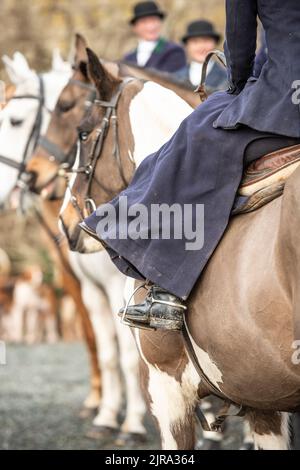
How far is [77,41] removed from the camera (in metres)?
6.85

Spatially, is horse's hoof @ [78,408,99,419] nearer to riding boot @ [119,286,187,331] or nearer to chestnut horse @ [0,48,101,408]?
chestnut horse @ [0,48,101,408]

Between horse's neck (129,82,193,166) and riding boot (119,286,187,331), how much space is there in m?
1.02

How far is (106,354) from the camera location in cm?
818

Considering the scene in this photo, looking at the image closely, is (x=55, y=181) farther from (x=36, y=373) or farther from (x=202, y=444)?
(x=36, y=373)

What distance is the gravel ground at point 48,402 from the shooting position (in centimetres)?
776

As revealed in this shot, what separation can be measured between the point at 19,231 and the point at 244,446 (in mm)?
10784

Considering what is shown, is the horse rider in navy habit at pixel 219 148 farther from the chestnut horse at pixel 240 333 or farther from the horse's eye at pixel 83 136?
the horse's eye at pixel 83 136

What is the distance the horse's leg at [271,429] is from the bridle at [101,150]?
4.71 ft

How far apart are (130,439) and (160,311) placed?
11.7 feet

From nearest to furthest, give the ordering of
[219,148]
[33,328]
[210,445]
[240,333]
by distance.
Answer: [240,333] → [219,148] → [210,445] → [33,328]

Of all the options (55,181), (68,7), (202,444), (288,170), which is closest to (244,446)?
(202,444)

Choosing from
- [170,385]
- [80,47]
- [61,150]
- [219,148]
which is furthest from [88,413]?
[219,148]

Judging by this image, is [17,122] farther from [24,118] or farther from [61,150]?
[61,150]

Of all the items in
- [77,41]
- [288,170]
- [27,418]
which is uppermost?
[77,41]
